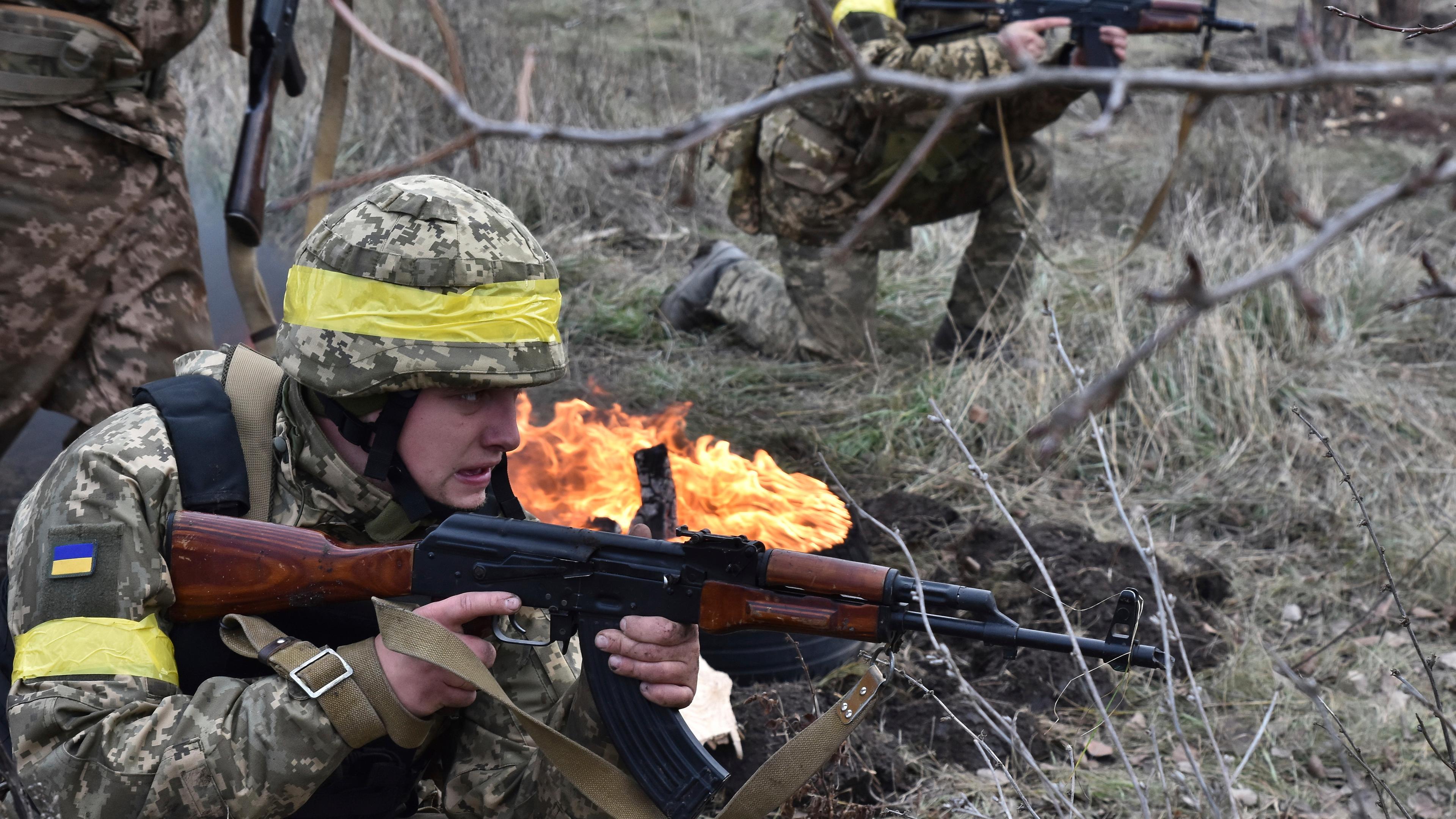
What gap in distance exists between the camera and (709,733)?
3.46 m

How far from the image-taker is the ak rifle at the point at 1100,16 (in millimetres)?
6051

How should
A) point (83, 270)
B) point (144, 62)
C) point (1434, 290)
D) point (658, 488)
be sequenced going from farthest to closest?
point (658, 488)
point (144, 62)
point (83, 270)
point (1434, 290)

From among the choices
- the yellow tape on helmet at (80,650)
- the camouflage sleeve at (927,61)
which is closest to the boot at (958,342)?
the camouflage sleeve at (927,61)

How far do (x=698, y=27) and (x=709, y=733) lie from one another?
1020 centimetres

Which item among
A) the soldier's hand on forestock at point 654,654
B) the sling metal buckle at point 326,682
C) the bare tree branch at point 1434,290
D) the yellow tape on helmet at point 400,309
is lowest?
the soldier's hand on forestock at point 654,654

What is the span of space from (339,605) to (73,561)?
51 cm

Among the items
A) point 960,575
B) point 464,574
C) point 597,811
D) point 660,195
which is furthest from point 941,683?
point 660,195

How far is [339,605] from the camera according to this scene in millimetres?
2434

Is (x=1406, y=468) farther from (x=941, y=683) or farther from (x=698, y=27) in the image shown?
(x=698, y=27)

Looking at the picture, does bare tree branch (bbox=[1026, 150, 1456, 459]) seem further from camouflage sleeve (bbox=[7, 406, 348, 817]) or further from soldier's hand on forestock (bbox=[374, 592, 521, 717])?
camouflage sleeve (bbox=[7, 406, 348, 817])

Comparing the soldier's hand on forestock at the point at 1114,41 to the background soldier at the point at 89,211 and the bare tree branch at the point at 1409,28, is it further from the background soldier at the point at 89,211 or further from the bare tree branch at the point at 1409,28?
the bare tree branch at the point at 1409,28

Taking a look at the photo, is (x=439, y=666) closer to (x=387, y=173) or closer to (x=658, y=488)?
(x=387, y=173)

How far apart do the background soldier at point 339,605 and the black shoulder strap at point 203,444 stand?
0.03 feet

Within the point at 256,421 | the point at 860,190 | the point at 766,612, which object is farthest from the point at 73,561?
the point at 860,190
